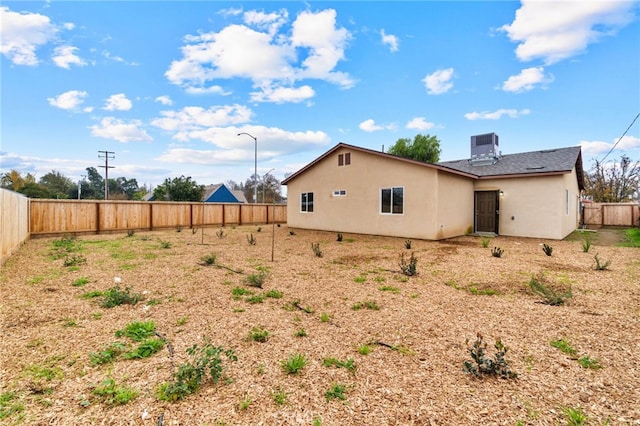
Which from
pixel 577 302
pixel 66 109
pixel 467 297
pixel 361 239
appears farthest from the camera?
pixel 66 109

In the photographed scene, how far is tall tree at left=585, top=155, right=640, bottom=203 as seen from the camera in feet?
83.9

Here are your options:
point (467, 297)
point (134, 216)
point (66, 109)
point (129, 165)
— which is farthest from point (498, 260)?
point (129, 165)

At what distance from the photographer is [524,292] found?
4.68 meters

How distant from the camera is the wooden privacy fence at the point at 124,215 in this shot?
1154 cm

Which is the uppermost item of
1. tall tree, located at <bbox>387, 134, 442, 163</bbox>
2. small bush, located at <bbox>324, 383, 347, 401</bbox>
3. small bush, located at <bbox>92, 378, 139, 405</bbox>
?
tall tree, located at <bbox>387, 134, 442, 163</bbox>

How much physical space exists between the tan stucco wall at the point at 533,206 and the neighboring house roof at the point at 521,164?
37 cm

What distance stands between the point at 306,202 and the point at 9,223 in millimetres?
11671

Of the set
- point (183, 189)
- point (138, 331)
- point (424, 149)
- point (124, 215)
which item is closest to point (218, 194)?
point (183, 189)

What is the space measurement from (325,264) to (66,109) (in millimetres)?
15798

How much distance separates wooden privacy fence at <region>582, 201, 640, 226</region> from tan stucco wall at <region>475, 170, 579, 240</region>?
30.6 feet

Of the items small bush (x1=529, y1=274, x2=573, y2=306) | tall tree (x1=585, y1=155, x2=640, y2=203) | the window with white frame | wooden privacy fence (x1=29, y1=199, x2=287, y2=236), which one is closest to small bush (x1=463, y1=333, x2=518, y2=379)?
small bush (x1=529, y1=274, x2=573, y2=306)

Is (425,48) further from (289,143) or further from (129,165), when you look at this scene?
(129,165)

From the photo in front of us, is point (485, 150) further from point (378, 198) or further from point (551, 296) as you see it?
point (551, 296)

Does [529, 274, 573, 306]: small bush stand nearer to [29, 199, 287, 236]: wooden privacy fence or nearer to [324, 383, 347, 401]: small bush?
[324, 383, 347, 401]: small bush
